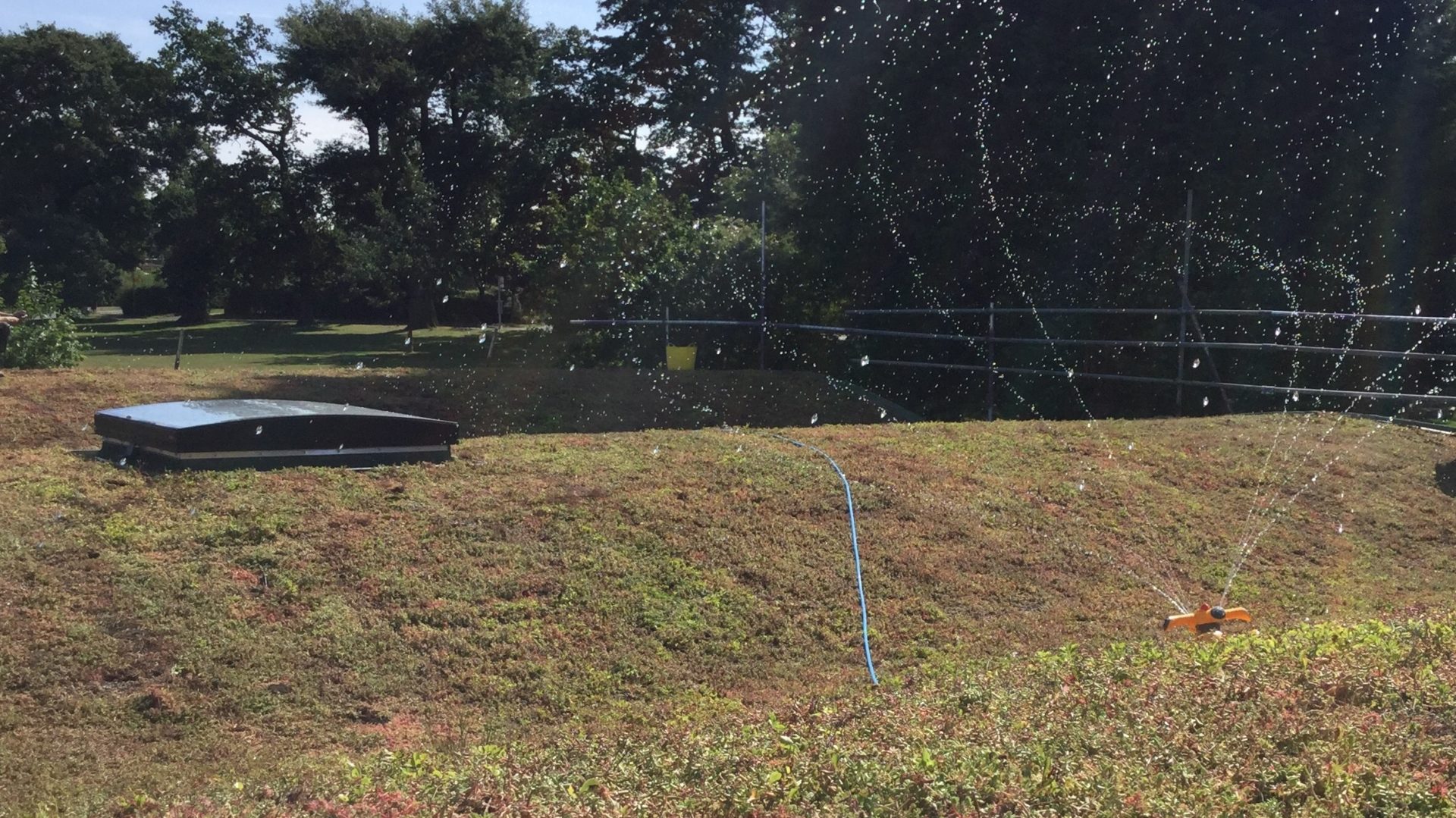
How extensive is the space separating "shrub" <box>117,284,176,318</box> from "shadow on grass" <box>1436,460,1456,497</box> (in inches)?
2215

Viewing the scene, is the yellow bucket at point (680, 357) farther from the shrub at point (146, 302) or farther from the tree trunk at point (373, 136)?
the shrub at point (146, 302)

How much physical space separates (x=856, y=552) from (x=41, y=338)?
11.2 metres

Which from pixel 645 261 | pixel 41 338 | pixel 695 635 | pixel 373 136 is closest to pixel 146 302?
pixel 373 136

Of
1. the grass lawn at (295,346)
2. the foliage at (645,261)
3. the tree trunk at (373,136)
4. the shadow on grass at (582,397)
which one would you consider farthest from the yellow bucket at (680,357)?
the tree trunk at (373,136)

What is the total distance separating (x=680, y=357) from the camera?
1938 centimetres

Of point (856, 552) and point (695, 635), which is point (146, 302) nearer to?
point (856, 552)

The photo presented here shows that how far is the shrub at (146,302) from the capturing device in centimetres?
5769

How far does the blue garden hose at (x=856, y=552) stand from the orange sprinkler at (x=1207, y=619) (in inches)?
68.6

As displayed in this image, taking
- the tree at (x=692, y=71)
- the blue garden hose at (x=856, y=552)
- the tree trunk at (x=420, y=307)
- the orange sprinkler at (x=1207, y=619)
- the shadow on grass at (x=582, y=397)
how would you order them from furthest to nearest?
the tree trunk at (x=420, y=307) → the tree at (x=692, y=71) → the shadow on grass at (x=582, y=397) → the orange sprinkler at (x=1207, y=619) → the blue garden hose at (x=856, y=552)

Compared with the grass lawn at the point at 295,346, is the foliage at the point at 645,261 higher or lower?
higher

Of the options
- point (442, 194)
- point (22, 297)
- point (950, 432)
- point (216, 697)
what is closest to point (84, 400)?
point (22, 297)

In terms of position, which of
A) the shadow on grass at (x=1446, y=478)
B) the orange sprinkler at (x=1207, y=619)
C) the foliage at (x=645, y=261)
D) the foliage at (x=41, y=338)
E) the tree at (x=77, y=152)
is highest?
the tree at (x=77, y=152)

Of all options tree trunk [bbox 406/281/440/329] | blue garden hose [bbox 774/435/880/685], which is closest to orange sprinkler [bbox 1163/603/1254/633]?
blue garden hose [bbox 774/435/880/685]

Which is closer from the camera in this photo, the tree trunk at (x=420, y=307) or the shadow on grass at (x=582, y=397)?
the shadow on grass at (x=582, y=397)
